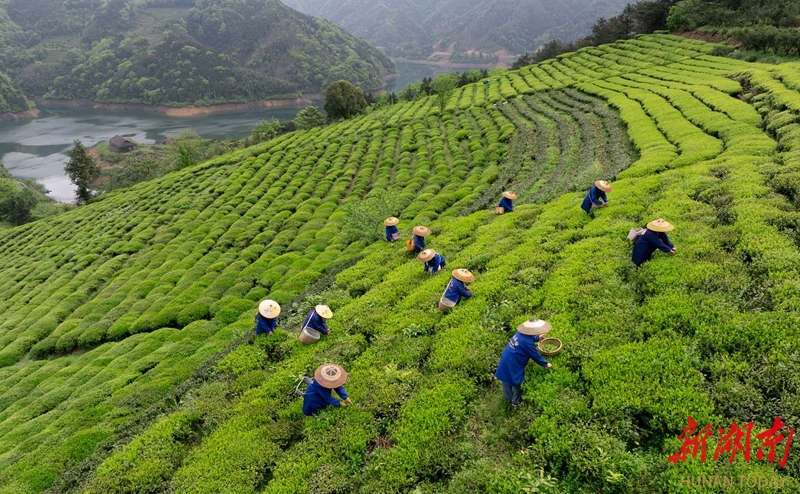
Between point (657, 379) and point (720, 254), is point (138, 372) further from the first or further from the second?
point (720, 254)

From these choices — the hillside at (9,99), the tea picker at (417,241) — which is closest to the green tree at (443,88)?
the tea picker at (417,241)

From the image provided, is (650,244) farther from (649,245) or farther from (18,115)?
(18,115)

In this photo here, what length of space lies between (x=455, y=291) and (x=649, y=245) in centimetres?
565

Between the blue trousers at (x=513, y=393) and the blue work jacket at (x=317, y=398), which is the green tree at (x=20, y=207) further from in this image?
the blue trousers at (x=513, y=393)

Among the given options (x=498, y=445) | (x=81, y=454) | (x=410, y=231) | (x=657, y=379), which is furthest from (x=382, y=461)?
(x=410, y=231)

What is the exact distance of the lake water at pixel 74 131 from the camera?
105875 mm

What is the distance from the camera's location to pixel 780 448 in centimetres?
651

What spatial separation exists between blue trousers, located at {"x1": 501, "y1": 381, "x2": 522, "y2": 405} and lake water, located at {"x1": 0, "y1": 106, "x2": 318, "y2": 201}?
10939 cm

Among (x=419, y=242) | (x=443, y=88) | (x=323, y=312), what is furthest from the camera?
(x=443, y=88)

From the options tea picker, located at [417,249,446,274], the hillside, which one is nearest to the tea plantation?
tea picker, located at [417,249,446,274]

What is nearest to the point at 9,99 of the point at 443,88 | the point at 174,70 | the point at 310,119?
the point at 174,70

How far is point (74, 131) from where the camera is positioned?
138750mm

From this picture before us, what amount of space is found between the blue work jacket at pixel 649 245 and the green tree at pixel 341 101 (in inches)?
2651

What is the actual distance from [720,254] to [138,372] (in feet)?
68.1
